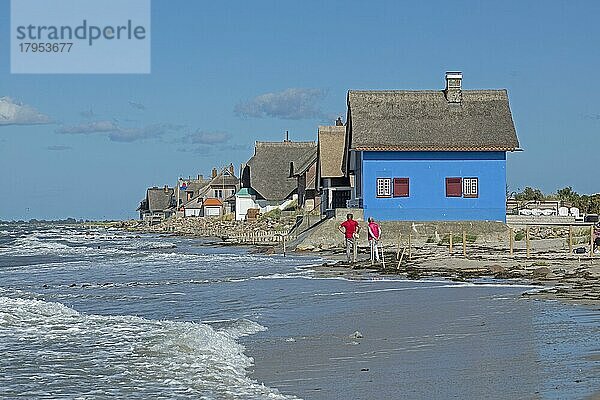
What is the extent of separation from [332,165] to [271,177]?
27.6 m

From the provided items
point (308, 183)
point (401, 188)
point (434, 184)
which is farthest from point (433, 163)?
point (308, 183)

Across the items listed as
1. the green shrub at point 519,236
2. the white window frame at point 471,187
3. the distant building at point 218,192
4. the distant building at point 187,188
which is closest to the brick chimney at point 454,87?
the white window frame at point 471,187

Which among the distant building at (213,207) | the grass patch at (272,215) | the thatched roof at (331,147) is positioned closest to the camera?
the thatched roof at (331,147)

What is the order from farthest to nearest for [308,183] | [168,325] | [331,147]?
[308,183] < [331,147] < [168,325]

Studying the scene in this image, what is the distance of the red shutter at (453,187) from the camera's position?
41656 mm

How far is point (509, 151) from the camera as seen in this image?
41938 mm

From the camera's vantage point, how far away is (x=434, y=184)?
41.6 m

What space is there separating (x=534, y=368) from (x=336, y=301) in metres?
8.44

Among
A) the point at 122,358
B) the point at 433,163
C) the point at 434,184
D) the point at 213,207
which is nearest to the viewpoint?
the point at 122,358

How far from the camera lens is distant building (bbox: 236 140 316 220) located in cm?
7844

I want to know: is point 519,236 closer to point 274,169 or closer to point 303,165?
point 303,165

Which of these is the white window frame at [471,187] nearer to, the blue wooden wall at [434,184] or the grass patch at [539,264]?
the blue wooden wall at [434,184]

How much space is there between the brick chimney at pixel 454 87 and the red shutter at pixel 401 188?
537 centimetres

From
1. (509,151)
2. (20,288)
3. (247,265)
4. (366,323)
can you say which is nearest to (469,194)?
(509,151)
